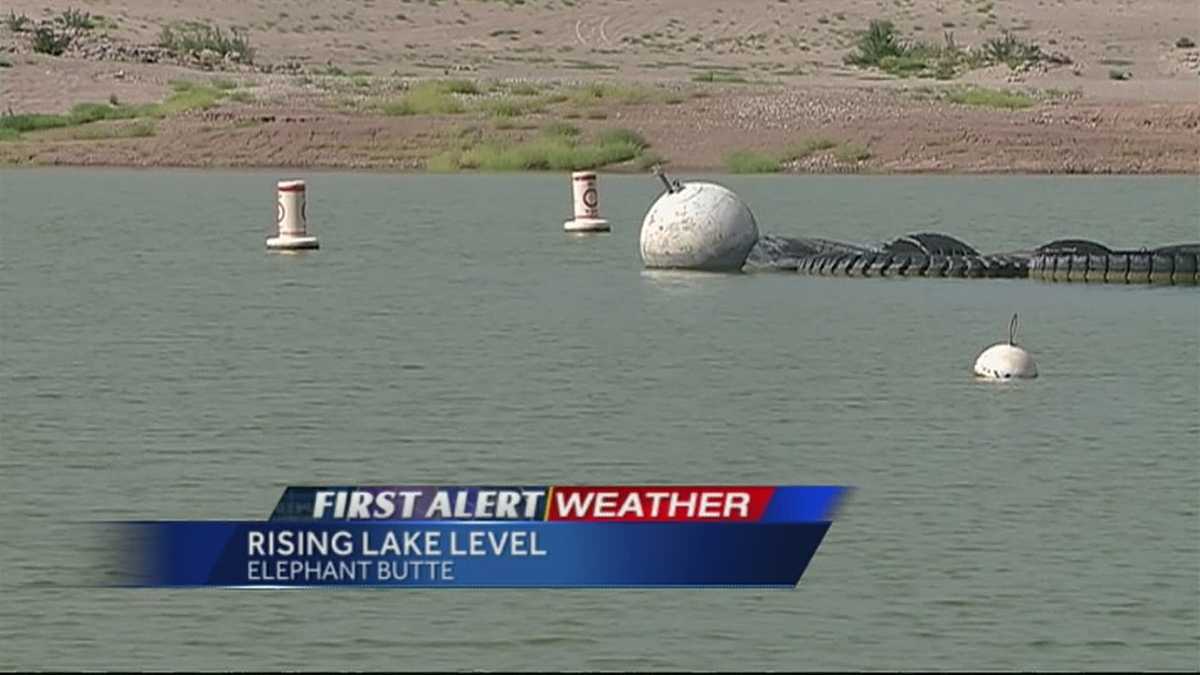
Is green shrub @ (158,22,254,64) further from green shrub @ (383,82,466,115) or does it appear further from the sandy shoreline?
green shrub @ (383,82,466,115)

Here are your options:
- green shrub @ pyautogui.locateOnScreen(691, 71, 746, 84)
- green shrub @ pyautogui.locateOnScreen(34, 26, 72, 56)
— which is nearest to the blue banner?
green shrub @ pyautogui.locateOnScreen(34, 26, 72, 56)

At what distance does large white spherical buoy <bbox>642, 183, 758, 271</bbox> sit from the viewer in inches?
1248

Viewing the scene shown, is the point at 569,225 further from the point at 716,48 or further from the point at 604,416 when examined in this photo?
the point at 716,48

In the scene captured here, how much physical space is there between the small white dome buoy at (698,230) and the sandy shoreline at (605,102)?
22.2m

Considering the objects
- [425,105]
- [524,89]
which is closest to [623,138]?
[425,105]

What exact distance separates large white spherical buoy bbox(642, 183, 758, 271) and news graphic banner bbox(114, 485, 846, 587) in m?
20.1

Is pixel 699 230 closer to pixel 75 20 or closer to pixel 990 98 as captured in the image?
pixel 990 98

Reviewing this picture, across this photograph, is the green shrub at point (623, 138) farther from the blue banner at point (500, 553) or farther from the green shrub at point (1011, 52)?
the blue banner at point (500, 553)

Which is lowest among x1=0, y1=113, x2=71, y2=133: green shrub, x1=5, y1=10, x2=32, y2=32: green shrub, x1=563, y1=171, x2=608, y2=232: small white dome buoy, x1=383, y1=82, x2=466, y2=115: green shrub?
x1=5, y1=10, x2=32, y2=32: green shrub

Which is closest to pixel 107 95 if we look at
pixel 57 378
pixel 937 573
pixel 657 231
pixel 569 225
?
pixel 569 225

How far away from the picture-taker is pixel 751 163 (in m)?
54.7

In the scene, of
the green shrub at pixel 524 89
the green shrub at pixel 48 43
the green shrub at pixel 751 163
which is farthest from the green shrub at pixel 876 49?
the green shrub at pixel 751 163

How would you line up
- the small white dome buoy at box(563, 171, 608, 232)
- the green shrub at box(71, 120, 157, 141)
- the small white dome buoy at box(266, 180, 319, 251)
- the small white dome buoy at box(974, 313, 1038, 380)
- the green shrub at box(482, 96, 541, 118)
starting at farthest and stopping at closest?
the green shrub at box(482, 96, 541, 118)
the green shrub at box(71, 120, 157, 141)
the small white dome buoy at box(563, 171, 608, 232)
the small white dome buoy at box(266, 180, 319, 251)
the small white dome buoy at box(974, 313, 1038, 380)

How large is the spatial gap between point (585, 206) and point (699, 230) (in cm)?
750
